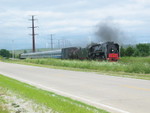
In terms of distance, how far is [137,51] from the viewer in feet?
225

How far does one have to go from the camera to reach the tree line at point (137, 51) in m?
64.6

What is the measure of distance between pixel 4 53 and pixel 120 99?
151 m

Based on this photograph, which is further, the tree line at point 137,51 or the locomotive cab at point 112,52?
the tree line at point 137,51

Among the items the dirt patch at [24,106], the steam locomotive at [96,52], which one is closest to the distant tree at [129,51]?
the steam locomotive at [96,52]

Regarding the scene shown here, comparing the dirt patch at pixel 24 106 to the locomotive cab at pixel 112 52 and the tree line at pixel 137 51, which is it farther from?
the tree line at pixel 137 51

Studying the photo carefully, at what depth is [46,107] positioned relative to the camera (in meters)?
7.86

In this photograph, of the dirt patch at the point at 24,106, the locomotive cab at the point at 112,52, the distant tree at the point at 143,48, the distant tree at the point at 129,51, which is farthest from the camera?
the distant tree at the point at 143,48

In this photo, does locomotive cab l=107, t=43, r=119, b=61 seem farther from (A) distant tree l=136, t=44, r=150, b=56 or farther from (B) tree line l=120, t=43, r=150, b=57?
(A) distant tree l=136, t=44, r=150, b=56

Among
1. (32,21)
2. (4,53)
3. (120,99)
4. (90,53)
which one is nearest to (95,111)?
(120,99)

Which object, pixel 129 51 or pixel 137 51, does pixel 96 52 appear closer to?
pixel 129 51

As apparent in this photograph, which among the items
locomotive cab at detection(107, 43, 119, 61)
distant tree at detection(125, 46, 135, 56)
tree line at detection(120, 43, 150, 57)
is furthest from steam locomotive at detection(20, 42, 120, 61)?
distant tree at detection(125, 46, 135, 56)

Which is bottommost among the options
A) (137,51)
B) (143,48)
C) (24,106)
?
(24,106)

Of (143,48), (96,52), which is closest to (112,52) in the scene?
(96,52)

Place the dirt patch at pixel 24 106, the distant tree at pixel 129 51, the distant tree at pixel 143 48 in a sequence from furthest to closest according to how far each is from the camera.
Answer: the distant tree at pixel 143 48
the distant tree at pixel 129 51
the dirt patch at pixel 24 106
